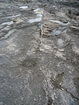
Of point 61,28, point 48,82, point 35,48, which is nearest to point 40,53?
point 35,48

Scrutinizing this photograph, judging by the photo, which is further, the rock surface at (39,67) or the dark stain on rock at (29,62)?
the dark stain on rock at (29,62)

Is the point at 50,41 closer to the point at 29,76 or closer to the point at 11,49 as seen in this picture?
the point at 11,49

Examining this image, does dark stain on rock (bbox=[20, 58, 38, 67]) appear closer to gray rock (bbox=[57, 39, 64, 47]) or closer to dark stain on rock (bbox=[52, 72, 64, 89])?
dark stain on rock (bbox=[52, 72, 64, 89])

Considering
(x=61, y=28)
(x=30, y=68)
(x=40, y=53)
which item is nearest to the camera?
(x=30, y=68)

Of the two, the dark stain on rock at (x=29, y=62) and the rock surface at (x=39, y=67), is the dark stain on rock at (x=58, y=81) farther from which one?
the dark stain on rock at (x=29, y=62)

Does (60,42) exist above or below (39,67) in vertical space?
below

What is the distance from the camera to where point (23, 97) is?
116 inches

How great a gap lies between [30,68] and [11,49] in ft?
4.53

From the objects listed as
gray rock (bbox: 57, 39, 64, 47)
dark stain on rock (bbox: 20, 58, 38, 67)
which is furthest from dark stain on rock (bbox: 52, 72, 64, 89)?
gray rock (bbox: 57, 39, 64, 47)

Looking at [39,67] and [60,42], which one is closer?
[39,67]

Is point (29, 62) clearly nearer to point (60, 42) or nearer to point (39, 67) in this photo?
point (39, 67)

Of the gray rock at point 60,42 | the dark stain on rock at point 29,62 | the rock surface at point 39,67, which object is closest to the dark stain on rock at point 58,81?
the rock surface at point 39,67

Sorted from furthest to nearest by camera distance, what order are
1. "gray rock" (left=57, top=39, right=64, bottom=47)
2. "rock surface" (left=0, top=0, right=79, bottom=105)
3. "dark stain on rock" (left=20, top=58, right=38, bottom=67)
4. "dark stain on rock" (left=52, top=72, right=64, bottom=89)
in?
"gray rock" (left=57, top=39, right=64, bottom=47), "dark stain on rock" (left=20, top=58, right=38, bottom=67), "dark stain on rock" (left=52, top=72, right=64, bottom=89), "rock surface" (left=0, top=0, right=79, bottom=105)

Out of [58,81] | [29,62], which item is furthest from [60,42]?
[58,81]
